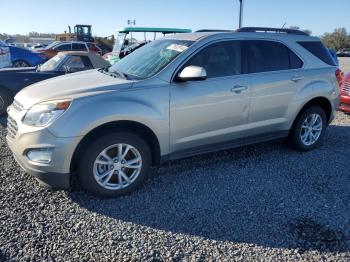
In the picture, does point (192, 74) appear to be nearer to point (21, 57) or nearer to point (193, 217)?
point (193, 217)

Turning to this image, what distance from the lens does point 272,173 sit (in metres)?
4.75

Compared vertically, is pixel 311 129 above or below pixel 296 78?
below

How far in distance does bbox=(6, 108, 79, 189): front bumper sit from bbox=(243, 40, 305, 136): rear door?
2.46 meters

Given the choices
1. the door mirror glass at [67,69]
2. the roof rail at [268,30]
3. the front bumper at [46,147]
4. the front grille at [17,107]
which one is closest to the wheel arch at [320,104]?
the roof rail at [268,30]

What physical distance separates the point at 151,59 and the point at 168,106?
85cm

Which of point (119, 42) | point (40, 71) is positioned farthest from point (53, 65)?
point (119, 42)

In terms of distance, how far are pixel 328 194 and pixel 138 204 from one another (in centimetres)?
223

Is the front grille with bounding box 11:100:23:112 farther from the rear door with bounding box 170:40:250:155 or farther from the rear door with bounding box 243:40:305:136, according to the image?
the rear door with bounding box 243:40:305:136

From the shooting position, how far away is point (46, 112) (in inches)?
143

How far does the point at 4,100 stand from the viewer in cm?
774

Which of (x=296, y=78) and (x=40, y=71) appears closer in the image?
(x=296, y=78)

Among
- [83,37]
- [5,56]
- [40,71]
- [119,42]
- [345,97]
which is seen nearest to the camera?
[345,97]

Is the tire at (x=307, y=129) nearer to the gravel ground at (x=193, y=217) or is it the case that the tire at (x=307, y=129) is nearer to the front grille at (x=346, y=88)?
the gravel ground at (x=193, y=217)

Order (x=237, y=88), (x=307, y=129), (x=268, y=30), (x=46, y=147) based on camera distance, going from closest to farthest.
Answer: (x=46, y=147)
(x=237, y=88)
(x=268, y=30)
(x=307, y=129)
